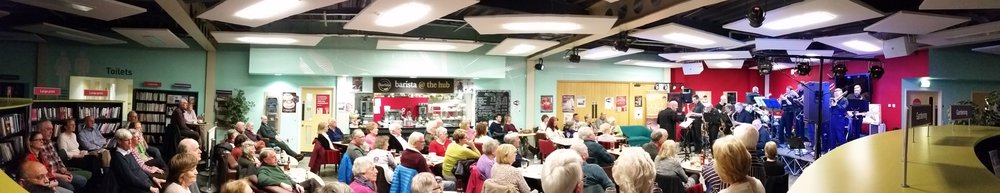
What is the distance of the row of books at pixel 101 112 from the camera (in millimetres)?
10073

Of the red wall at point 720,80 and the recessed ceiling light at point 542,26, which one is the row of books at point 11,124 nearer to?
the recessed ceiling light at point 542,26

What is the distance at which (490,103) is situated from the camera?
14.5 m

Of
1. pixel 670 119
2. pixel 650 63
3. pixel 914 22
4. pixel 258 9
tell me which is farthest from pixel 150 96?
pixel 914 22

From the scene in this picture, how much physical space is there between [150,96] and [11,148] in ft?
17.5

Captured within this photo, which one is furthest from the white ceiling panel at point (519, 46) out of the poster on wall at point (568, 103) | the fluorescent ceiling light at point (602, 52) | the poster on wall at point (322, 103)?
the poster on wall at point (322, 103)

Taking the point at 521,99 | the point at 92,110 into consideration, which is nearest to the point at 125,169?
the point at 92,110

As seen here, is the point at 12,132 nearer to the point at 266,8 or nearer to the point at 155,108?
the point at 266,8

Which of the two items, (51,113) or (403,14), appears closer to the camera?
(403,14)

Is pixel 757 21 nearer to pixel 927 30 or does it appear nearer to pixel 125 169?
pixel 927 30

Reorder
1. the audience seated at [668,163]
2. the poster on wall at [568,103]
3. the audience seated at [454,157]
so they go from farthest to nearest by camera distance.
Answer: the poster on wall at [568,103] → the audience seated at [454,157] → the audience seated at [668,163]

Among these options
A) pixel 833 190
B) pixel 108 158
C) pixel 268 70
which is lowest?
pixel 108 158

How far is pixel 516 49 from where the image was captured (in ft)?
40.5

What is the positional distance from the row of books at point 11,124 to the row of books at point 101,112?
241cm

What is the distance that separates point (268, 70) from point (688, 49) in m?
9.60
